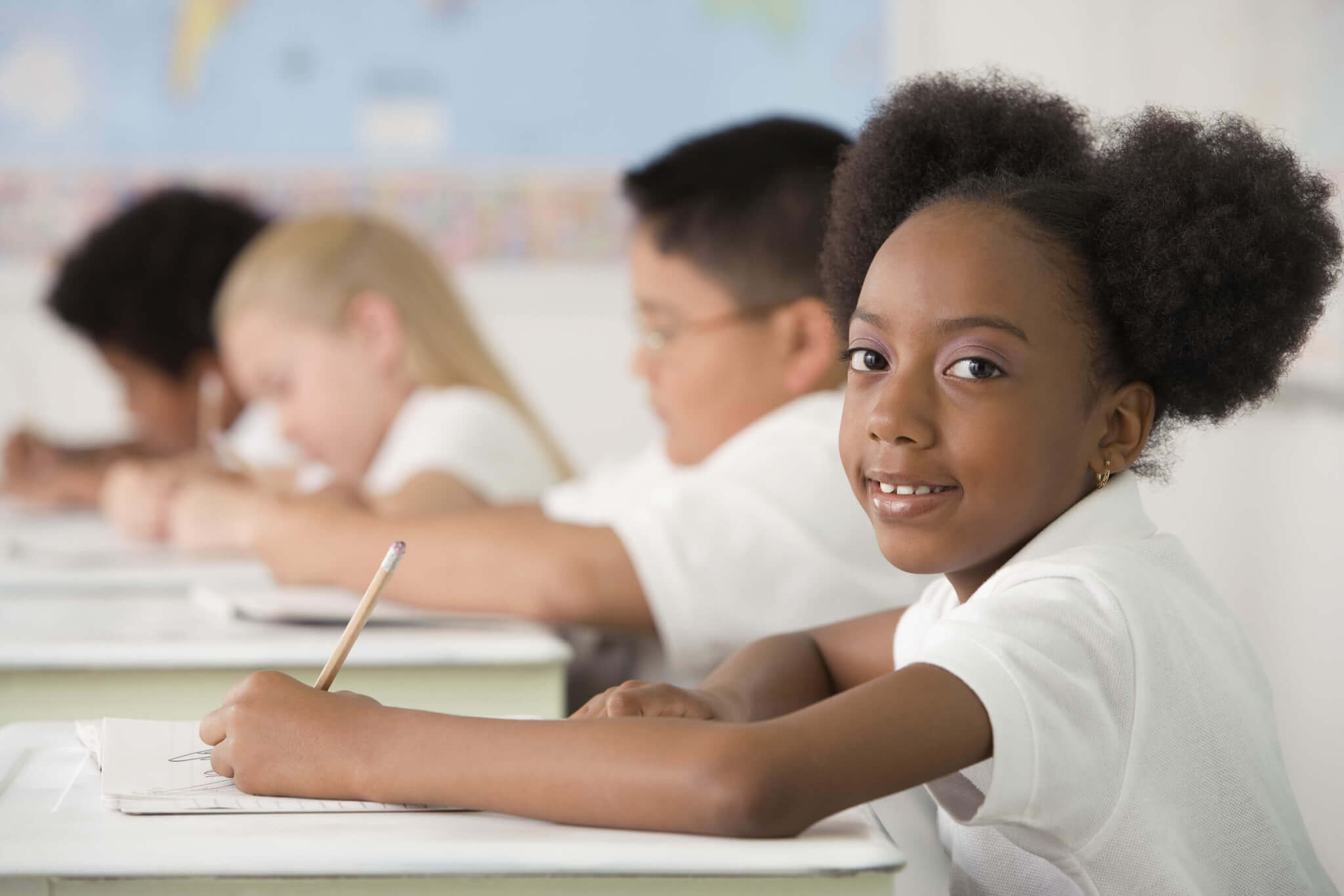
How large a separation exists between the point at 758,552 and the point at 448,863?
2.10 feet

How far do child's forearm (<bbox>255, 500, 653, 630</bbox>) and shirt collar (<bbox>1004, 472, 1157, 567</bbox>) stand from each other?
53 cm

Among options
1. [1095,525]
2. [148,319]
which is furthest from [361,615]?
[148,319]

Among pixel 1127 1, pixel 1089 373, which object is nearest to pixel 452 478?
pixel 1089 373

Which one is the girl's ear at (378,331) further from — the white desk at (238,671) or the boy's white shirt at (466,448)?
the white desk at (238,671)

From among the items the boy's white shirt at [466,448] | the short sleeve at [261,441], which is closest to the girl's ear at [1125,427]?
the boy's white shirt at [466,448]

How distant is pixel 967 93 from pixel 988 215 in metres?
0.17

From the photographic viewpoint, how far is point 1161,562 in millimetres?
725

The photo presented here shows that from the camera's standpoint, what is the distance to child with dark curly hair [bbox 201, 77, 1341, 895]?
601 millimetres

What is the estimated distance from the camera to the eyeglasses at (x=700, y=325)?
137cm

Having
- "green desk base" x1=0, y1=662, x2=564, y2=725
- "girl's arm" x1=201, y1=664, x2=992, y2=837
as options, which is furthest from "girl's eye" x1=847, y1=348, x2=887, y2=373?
"green desk base" x1=0, y1=662, x2=564, y2=725

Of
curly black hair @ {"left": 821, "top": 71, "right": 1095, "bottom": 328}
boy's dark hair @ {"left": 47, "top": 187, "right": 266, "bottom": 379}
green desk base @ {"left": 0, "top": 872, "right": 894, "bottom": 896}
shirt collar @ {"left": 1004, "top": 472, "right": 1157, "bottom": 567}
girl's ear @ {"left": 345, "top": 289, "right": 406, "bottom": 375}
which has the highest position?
boy's dark hair @ {"left": 47, "top": 187, "right": 266, "bottom": 379}

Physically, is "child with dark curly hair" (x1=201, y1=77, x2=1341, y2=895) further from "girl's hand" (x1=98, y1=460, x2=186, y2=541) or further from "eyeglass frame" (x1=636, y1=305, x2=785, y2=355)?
"girl's hand" (x1=98, y1=460, x2=186, y2=541)

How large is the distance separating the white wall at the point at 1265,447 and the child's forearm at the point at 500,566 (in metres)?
0.70

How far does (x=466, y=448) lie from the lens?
1817 millimetres
